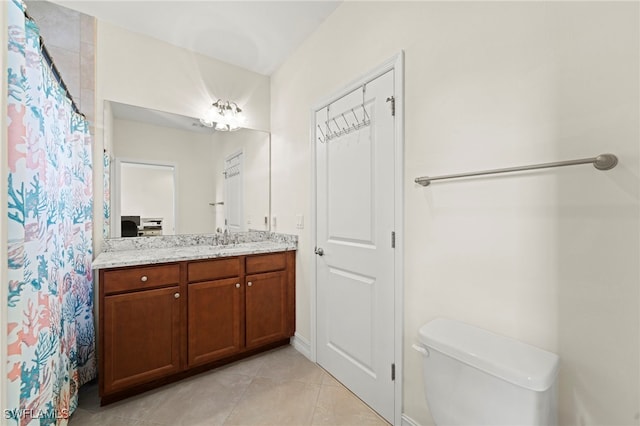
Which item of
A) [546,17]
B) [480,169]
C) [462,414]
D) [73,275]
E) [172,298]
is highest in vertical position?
[546,17]

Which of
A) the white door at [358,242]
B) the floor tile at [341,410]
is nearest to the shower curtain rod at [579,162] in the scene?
the white door at [358,242]

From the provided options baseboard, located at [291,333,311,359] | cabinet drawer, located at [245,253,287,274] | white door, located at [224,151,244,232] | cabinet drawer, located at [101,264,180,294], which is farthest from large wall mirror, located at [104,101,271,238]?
baseboard, located at [291,333,311,359]

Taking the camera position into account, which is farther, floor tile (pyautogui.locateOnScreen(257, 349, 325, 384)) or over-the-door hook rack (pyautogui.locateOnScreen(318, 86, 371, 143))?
floor tile (pyautogui.locateOnScreen(257, 349, 325, 384))

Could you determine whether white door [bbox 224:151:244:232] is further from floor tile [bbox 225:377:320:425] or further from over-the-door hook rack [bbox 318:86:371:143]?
floor tile [bbox 225:377:320:425]

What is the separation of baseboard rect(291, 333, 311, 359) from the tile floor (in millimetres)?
186

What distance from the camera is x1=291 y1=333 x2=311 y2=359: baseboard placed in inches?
90.2

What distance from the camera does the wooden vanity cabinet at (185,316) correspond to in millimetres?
1691

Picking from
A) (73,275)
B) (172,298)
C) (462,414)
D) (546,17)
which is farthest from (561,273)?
(73,275)

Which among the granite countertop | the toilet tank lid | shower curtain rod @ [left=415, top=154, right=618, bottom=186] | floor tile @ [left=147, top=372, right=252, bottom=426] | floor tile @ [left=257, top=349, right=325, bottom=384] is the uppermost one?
shower curtain rod @ [left=415, top=154, right=618, bottom=186]

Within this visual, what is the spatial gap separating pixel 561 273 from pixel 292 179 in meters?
1.94

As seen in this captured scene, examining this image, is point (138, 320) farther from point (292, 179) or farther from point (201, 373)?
point (292, 179)

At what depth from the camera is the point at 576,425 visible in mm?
925

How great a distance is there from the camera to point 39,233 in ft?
3.25

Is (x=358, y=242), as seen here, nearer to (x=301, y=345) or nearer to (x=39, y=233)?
(x=301, y=345)
